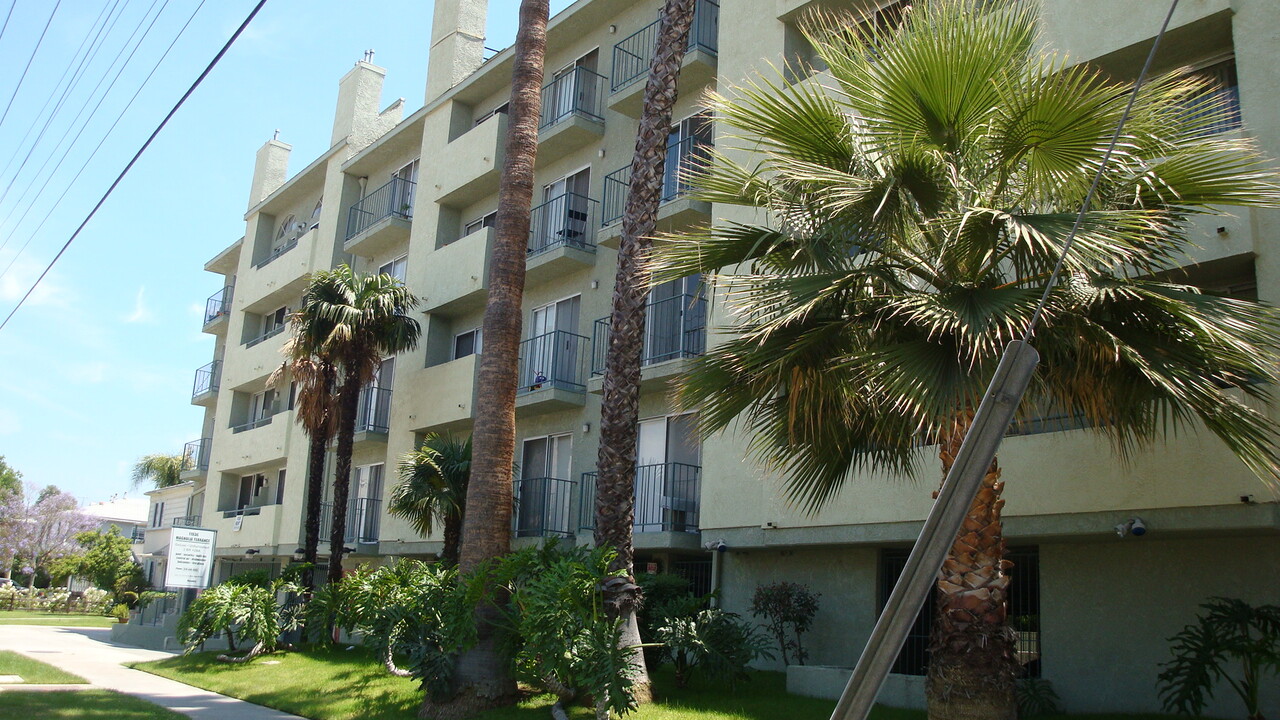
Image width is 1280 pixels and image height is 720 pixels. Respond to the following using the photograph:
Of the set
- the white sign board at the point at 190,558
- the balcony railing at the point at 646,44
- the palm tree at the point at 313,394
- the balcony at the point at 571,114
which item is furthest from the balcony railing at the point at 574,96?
the white sign board at the point at 190,558

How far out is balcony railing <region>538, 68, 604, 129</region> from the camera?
73.3 feet

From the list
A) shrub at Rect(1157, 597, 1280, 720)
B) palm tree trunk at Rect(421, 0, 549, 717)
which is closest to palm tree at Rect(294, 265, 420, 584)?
palm tree trunk at Rect(421, 0, 549, 717)

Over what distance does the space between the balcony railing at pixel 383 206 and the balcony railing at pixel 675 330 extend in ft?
37.1

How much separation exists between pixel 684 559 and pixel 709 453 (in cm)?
289

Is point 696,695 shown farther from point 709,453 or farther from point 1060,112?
point 1060,112

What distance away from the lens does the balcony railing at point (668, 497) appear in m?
17.9

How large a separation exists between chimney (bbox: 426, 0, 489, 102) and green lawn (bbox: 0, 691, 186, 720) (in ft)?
55.6

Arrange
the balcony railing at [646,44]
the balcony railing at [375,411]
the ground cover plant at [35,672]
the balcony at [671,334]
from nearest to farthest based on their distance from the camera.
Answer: the ground cover plant at [35,672] < the balcony at [671,334] < the balcony railing at [646,44] < the balcony railing at [375,411]

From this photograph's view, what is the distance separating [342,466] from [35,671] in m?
6.82

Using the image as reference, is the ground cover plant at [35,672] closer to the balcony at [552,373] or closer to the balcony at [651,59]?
the balcony at [552,373]

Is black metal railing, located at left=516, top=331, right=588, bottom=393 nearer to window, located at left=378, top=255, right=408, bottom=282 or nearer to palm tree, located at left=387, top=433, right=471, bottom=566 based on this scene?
palm tree, located at left=387, top=433, right=471, bottom=566

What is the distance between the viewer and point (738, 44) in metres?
18.1

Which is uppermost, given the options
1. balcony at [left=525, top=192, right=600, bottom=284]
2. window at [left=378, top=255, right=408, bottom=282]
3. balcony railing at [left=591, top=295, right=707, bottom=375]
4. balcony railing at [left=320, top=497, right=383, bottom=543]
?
window at [left=378, top=255, right=408, bottom=282]

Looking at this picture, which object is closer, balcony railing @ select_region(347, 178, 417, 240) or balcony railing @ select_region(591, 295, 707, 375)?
balcony railing @ select_region(591, 295, 707, 375)
